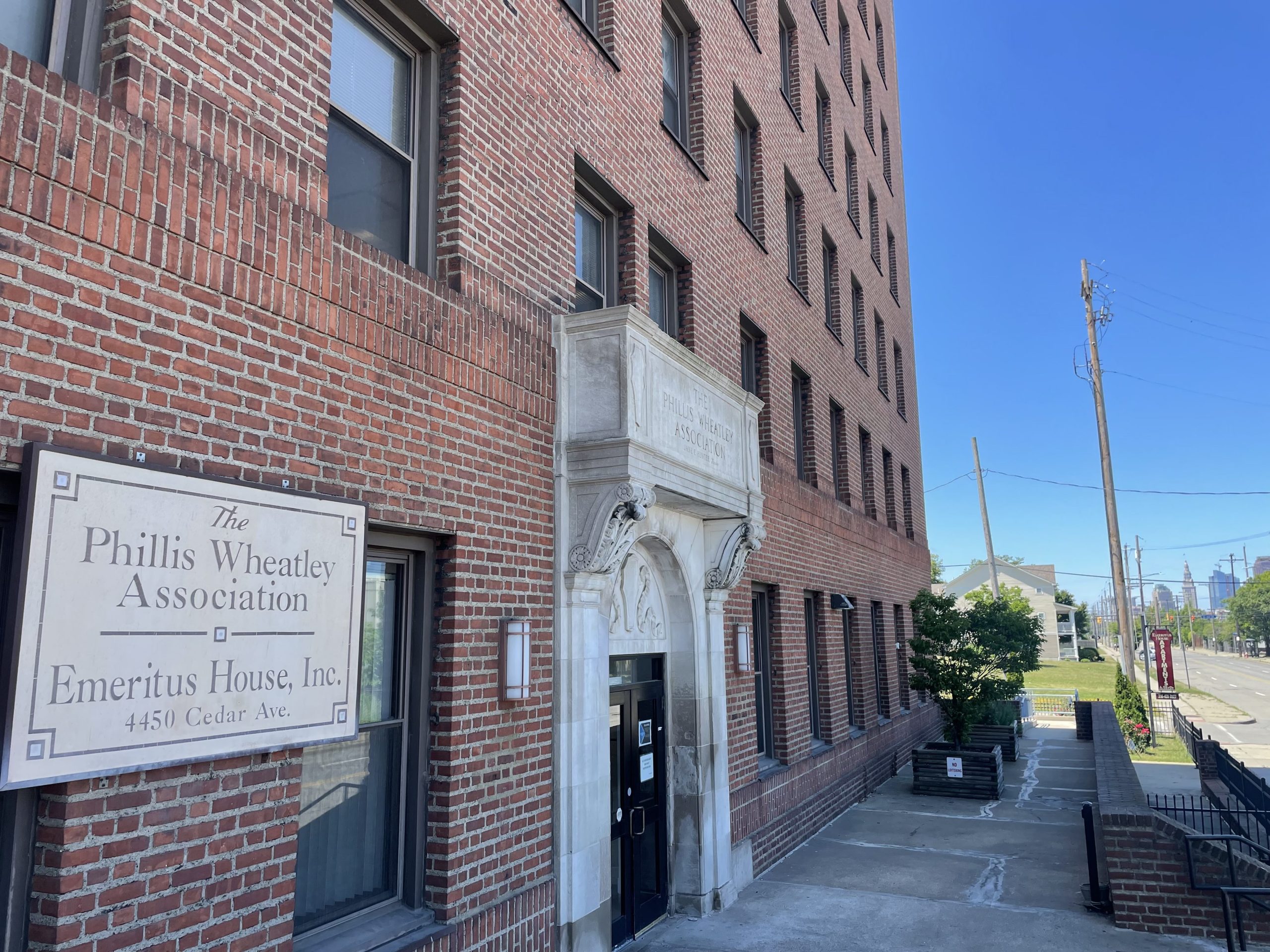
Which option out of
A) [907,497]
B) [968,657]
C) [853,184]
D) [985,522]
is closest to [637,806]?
[968,657]

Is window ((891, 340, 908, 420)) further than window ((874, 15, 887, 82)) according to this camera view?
No

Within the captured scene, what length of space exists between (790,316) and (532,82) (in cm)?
748

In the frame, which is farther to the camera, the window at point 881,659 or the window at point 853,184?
the window at point 853,184

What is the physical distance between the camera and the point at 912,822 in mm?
13383

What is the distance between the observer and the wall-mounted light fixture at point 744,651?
10281 millimetres

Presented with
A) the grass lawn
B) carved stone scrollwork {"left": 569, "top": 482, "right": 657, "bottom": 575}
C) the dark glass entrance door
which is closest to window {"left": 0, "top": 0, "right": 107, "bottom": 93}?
carved stone scrollwork {"left": 569, "top": 482, "right": 657, "bottom": 575}

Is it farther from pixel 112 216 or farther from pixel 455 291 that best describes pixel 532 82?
pixel 112 216

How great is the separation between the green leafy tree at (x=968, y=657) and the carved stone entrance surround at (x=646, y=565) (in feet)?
29.7

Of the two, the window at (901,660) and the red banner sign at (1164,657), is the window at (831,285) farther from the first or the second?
the red banner sign at (1164,657)

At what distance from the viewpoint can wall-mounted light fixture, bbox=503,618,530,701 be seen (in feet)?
19.7

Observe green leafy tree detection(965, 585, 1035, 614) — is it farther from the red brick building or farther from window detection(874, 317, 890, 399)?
the red brick building

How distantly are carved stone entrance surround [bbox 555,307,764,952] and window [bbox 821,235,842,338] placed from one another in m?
7.91

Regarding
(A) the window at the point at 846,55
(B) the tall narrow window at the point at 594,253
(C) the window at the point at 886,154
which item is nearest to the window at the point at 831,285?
(A) the window at the point at 846,55

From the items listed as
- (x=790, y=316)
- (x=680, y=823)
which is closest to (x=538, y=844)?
(x=680, y=823)
